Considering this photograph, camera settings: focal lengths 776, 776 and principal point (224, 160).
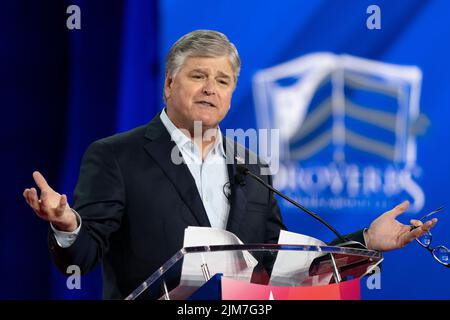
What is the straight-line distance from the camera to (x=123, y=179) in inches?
96.7

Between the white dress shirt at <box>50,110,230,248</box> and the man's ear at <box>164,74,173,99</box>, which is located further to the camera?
the man's ear at <box>164,74,173,99</box>

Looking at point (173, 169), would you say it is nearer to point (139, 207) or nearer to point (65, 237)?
point (139, 207)

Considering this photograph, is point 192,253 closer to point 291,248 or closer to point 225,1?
point 291,248

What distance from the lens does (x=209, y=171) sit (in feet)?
8.50

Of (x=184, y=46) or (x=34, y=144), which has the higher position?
(x=184, y=46)

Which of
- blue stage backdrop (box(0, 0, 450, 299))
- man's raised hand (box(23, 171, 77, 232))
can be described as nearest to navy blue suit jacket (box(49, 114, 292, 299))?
man's raised hand (box(23, 171, 77, 232))

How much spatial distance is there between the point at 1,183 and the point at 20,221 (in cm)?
22

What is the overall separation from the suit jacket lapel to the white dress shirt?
0.04 metres

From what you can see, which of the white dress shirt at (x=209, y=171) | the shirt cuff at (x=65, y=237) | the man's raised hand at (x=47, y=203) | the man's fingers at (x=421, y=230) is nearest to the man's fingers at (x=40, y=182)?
the man's raised hand at (x=47, y=203)

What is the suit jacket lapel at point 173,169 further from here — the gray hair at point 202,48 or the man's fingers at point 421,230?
the man's fingers at point 421,230

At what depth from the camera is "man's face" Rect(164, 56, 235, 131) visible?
2562mm

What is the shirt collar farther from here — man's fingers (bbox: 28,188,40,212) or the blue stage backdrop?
the blue stage backdrop
